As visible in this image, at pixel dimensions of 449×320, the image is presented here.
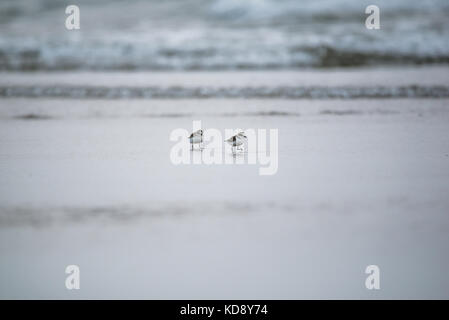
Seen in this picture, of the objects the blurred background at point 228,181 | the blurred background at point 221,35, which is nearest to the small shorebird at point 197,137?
the blurred background at point 228,181

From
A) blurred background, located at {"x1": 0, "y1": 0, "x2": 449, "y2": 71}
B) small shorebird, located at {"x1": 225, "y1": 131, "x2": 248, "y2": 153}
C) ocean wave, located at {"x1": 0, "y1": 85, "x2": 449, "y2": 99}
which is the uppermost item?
blurred background, located at {"x1": 0, "y1": 0, "x2": 449, "y2": 71}

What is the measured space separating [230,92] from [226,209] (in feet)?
12.2

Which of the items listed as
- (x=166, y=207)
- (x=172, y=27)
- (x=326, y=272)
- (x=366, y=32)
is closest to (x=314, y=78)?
(x=366, y=32)

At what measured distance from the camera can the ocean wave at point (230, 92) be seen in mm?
6754

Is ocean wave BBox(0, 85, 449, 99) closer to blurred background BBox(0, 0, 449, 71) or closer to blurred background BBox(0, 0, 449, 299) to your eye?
blurred background BBox(0, 0, 449, 299)

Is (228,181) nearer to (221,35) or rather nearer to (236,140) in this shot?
(236,140)

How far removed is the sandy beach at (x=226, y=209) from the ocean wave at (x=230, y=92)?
0.82 m

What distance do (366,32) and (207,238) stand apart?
8633 millimetres

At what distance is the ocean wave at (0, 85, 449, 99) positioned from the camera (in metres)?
6.75

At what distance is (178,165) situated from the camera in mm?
4340

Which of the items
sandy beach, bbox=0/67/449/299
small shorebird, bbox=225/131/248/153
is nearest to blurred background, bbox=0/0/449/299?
sandy beach, bbox=0/67/449/299

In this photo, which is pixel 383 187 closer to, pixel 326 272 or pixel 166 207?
pixel 326 272

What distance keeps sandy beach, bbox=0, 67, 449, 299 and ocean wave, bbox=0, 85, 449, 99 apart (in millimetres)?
820

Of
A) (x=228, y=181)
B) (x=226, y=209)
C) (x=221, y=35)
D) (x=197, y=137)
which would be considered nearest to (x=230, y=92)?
(x=197, y=137)
